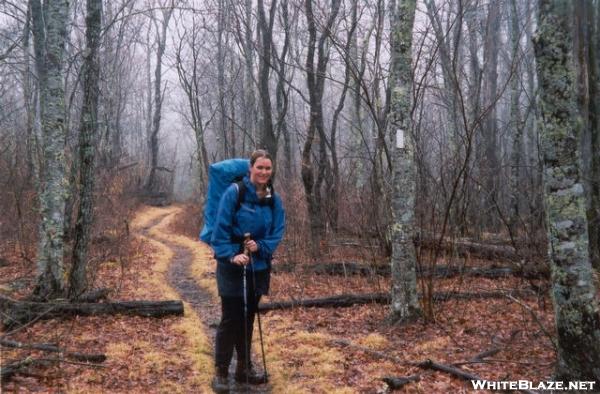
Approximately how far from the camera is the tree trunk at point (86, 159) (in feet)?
22.7

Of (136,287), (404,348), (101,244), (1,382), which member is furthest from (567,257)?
(101,244)

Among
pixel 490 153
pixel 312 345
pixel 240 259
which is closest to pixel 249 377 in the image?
pixel 312 345

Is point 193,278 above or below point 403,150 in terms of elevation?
below

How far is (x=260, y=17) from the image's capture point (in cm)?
1085

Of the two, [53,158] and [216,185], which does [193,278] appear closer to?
[53,158]

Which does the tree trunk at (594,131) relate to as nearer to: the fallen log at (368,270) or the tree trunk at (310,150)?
the fallen log at (368,270)

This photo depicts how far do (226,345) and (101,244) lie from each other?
866 centimetres

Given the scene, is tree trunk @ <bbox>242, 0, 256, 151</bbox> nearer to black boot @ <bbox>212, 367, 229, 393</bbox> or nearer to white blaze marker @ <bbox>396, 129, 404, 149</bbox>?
white blaze marker @ <bbox>396, 129, 404, 149</bbox>

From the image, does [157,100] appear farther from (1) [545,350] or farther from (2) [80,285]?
(1) [545,350]

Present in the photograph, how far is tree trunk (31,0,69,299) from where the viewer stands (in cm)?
664

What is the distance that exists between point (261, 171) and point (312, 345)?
7.69 ft

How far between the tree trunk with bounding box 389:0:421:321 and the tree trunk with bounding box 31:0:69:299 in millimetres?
4441

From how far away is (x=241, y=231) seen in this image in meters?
4.30

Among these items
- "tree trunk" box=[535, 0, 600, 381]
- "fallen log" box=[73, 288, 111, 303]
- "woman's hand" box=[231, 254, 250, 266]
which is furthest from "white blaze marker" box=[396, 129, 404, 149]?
"fallen log" box=[73, 288, 111, 303]
